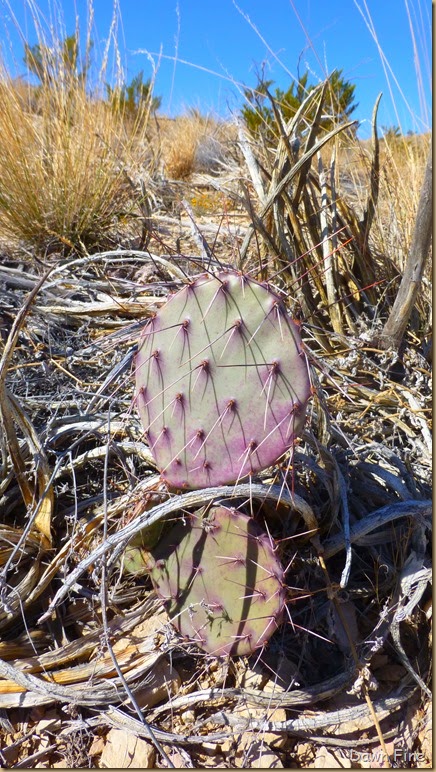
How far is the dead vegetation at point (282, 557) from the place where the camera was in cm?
130

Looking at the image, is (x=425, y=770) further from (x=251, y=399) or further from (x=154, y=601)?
(x=251, y=399)

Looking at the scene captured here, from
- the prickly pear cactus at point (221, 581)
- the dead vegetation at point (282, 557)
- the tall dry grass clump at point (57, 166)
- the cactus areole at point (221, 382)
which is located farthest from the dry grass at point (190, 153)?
the prickly pear cactus at point (221, 581)

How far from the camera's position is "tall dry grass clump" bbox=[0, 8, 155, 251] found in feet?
9.64

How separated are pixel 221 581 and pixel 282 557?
0.87ft

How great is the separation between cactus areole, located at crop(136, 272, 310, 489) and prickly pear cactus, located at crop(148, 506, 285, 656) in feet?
0.50

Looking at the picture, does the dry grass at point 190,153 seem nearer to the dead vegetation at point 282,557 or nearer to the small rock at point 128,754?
the dead vegetation at point 282,557

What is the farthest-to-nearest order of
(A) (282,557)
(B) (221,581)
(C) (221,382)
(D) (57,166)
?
1. (D) (57,166)
2. (A) (282,557)
3. (B) (221,581)
4. (C) (221,382)

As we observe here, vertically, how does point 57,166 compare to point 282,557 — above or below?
above

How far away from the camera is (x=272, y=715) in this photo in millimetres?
1319

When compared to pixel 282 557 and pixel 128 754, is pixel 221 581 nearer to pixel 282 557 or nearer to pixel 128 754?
pixel 282 557

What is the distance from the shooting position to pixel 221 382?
1.15 m

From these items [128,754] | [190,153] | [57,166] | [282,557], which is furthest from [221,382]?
[190,153]

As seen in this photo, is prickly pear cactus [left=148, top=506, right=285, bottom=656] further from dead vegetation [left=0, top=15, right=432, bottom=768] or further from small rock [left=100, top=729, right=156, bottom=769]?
small rock [left=100, top=729, right=156, bottom=769]

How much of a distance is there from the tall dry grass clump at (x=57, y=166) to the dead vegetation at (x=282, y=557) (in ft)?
4.04
